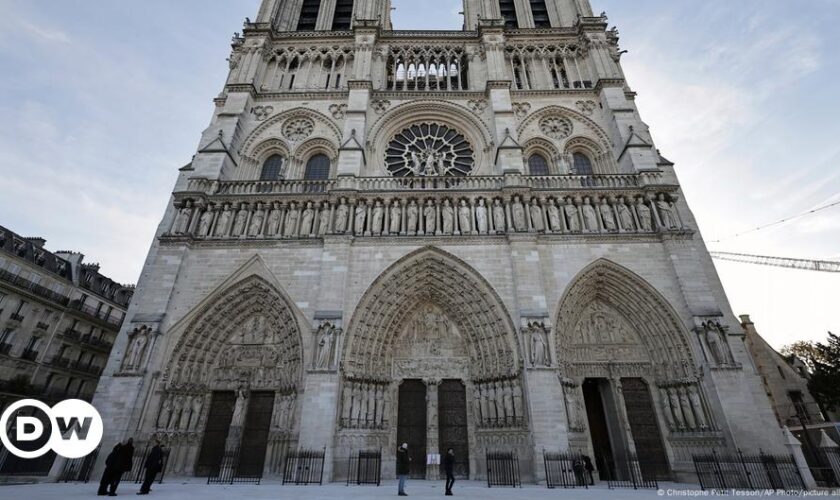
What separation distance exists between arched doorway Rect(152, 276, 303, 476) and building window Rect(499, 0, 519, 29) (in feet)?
62.3

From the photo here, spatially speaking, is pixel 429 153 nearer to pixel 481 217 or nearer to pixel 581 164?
pixel 481 217

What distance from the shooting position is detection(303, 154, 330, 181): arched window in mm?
16359

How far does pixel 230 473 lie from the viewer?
10.5 metres

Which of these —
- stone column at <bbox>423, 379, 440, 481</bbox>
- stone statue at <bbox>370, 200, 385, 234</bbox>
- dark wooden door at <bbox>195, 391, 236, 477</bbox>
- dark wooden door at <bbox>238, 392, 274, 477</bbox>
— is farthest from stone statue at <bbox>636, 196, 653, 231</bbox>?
dark wooden door at <bbox>195, 391, 236, 477</bbox>

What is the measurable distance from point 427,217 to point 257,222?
5.88 metres

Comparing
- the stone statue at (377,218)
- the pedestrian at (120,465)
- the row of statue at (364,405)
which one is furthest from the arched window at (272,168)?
the pedestrian at (120,465)

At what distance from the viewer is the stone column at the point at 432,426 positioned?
1088 centimetres

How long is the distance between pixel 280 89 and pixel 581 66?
13989 mm

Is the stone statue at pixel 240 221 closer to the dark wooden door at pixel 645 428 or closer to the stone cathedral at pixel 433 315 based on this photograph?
the stone cathedral at pixel 433 315

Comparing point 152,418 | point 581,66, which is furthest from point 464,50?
point 152,418

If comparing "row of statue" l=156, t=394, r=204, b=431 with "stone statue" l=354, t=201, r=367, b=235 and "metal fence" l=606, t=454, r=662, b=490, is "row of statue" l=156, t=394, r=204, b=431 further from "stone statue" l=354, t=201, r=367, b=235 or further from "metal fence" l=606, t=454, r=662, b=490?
"metal fence" l=606, t=454, r=662, b=490

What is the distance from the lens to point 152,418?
10.7 m

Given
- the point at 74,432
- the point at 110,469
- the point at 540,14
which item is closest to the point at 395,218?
the point at 110,469

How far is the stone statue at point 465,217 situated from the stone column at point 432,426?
16.2ft
